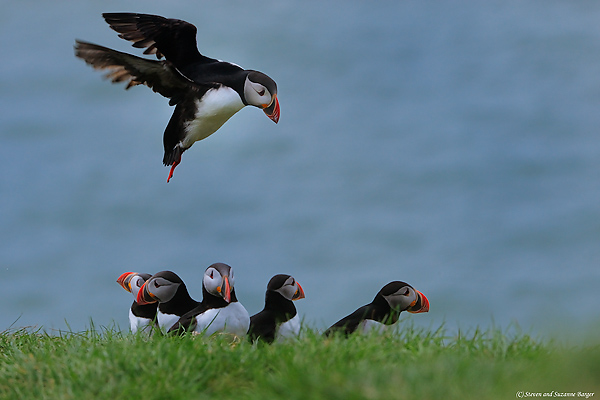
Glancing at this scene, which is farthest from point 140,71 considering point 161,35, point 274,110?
point 274,110

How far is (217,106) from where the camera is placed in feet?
21.9

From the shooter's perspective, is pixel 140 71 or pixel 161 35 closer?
pixel 161 35

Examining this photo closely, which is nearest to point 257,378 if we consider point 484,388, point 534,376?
point 484,388

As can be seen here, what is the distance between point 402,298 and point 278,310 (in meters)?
1.09

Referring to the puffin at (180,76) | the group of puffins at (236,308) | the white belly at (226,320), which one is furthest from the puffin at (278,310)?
the puffin at (180,76)

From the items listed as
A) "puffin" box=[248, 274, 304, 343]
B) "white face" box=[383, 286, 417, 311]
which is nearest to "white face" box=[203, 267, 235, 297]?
"puffin" box=[248, 274, 304, 343]

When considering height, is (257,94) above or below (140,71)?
below

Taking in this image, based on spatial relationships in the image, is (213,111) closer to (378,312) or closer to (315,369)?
(378,312)

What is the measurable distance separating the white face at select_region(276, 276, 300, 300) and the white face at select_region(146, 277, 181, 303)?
3.30 feet

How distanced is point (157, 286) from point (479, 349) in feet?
9.98

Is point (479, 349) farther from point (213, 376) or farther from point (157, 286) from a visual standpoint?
point (157, 286)

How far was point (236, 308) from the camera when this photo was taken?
222 inches

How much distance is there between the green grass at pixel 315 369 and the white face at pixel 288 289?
4.52 feet

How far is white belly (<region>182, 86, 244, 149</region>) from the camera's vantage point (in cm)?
665
